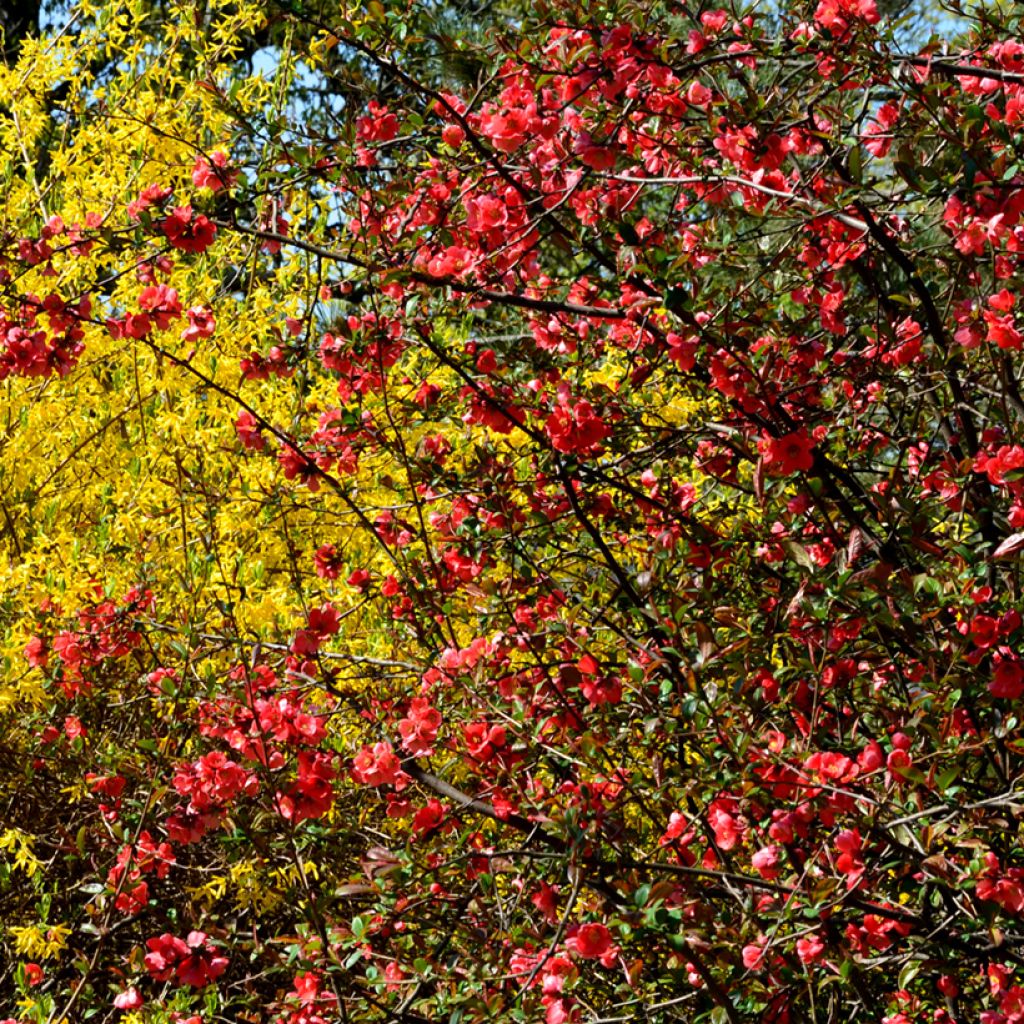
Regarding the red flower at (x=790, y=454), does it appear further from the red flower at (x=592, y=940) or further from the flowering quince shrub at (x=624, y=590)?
the red flower at (x=592, y=940)

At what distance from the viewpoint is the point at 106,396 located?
470cm

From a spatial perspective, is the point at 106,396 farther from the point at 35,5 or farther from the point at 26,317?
the point at 35,5

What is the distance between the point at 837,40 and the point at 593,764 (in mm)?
1271

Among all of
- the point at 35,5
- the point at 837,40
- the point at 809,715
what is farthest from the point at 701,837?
the point at 35,5

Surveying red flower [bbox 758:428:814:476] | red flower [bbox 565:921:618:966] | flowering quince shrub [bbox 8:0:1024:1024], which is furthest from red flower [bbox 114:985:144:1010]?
red flower [bbox 758:428:814:476]

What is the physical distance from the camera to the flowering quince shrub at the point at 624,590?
2105 millimetres

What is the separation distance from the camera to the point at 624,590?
95.7 inches

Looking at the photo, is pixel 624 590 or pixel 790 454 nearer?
pixel 790 454

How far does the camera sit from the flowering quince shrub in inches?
82.9

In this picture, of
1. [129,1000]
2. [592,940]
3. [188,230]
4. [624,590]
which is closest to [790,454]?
[624,590]

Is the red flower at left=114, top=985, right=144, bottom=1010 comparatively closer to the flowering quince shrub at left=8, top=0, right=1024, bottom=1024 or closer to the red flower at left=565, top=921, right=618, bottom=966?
the flowering quince shrub at left=8, top=0, right=1024, bottom=1024

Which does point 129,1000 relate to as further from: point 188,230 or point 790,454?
point 790,454

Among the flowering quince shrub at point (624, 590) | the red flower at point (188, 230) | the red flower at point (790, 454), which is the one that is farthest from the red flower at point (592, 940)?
the red flower at point (188, 230)

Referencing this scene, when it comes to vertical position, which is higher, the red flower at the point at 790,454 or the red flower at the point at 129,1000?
the red flower at the point at 790,454
